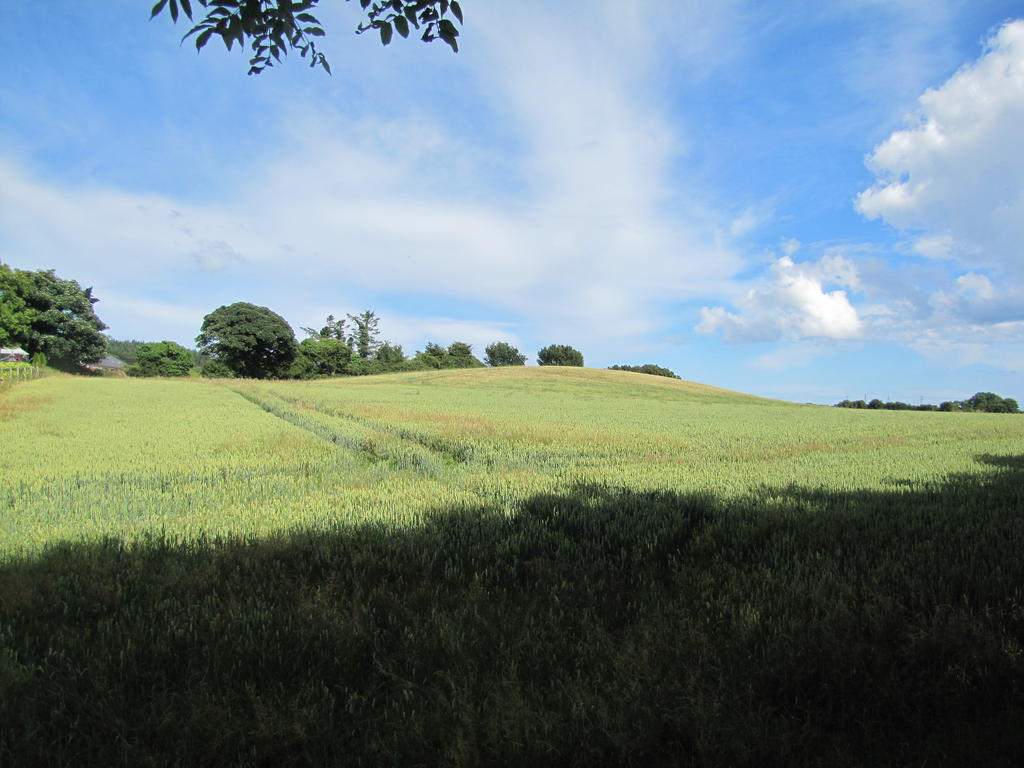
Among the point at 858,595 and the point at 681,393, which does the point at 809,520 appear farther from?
the point at 681,393

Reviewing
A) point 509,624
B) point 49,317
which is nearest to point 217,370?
point 49,317

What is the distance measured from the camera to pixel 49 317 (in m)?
58.1

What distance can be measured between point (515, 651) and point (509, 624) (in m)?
0.30

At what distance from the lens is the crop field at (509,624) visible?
2.29 metres

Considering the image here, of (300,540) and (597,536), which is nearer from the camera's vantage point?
(300,540)

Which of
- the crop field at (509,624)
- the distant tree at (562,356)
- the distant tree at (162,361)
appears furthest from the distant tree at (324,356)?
the crop field at (509,624)

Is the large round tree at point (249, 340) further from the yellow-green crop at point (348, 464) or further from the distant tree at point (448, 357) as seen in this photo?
the yellow-green crop at point (348, 464)

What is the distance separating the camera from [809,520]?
558cm

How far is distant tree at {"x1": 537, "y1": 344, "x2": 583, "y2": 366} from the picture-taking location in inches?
5231

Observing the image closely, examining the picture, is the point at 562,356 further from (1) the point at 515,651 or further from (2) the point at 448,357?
(1) the point at 515,651

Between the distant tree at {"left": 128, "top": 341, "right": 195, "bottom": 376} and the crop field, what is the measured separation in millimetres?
96702

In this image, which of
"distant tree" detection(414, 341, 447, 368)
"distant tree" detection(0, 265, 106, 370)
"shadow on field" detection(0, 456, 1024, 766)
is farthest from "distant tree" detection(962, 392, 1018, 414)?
"distant tree" detection(0, 265, 106, 370)

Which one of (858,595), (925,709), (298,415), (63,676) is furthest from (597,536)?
(298,415)

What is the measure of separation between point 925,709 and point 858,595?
1191mm
